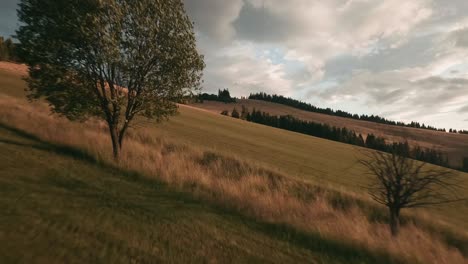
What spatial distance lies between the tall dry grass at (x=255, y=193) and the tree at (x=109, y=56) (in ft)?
4.86

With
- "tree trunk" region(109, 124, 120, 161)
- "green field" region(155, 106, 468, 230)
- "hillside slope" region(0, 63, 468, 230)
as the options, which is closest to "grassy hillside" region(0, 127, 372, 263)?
"tree trunk" region(109, 124, 120, 161)

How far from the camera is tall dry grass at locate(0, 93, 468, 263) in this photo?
320 inches

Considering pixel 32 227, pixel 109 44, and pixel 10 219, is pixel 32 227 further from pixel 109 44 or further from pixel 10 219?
pixel 109 44

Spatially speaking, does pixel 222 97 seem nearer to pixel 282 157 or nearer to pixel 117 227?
pixel 282 157

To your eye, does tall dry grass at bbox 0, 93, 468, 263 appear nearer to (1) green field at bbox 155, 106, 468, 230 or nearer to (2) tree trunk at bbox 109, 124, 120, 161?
(2) tree trunk at bbox 109, 124, 120, 161

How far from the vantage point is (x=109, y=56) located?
13.0 metres

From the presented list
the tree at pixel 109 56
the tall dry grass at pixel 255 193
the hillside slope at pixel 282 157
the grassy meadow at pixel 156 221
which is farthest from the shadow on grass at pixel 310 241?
the tree at pixel 109 56

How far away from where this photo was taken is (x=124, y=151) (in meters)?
15.1

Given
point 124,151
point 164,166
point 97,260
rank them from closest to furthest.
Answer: point 97,260
point 164,166
point 124,151

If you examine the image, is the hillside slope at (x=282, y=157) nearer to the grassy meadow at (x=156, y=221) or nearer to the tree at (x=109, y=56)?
the grassy meadow at (x=156, y=221)

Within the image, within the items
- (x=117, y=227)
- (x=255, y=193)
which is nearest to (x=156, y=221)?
(x=117, y=227)

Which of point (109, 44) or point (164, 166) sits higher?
point (109, 44)

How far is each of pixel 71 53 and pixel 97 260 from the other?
11393mm

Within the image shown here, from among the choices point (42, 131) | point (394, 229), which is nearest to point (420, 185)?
point (394, 229)
